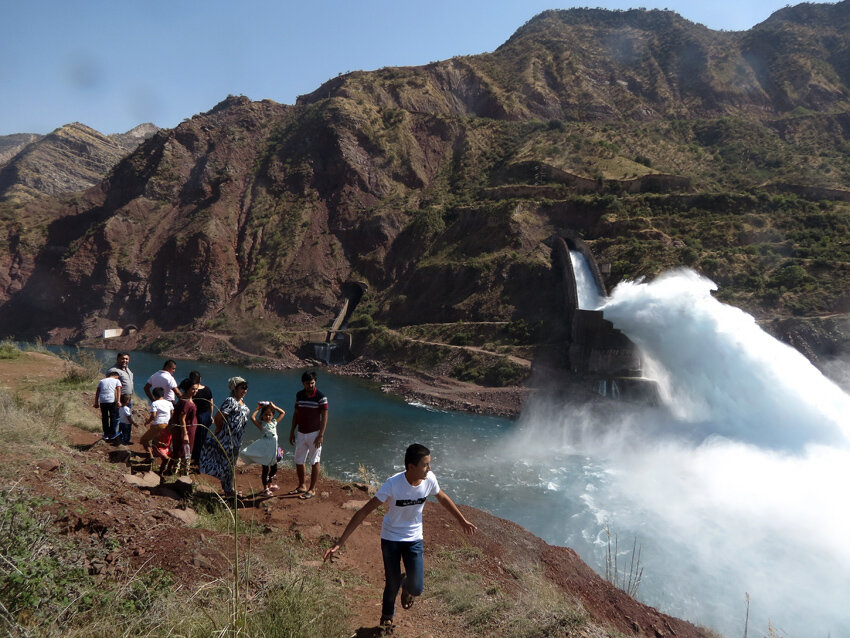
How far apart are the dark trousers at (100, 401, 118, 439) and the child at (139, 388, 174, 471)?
111cm

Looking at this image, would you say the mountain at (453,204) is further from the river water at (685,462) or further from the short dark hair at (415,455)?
the short dark hair at (415,455)

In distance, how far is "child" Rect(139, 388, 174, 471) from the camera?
7.12 metres

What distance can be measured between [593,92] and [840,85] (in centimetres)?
3277

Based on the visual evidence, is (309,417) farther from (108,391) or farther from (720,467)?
(720,467)

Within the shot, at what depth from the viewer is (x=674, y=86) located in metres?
74.7

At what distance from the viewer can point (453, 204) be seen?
164 feet

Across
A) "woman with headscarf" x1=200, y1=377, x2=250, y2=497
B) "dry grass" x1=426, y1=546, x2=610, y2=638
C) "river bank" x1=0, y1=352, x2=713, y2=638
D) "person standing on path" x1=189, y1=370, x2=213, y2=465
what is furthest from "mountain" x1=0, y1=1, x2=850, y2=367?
"woman with headscarf" x1=200, y1=377, x2=250, y2=497

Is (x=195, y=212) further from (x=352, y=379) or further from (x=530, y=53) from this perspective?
(x=530, y=53)

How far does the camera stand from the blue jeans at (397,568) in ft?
12.2

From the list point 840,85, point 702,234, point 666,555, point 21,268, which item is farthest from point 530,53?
point 666,555

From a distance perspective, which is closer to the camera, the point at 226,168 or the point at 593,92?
the point at 226,168

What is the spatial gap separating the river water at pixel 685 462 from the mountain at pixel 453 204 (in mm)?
8797

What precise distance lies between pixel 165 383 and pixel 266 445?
198 cm

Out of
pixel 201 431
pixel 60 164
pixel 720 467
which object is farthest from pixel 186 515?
pixel 60 164
